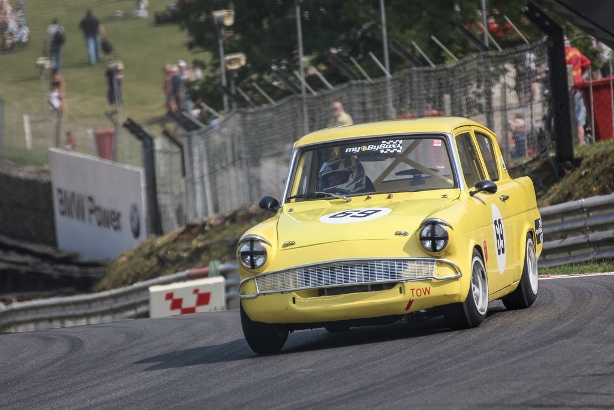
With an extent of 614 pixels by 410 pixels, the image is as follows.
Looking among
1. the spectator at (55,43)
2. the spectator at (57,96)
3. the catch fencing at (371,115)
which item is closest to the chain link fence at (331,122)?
the catch fencing at (371,115)

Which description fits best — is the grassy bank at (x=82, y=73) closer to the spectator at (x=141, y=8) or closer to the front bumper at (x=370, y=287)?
the spectator at (x=141, y=8)

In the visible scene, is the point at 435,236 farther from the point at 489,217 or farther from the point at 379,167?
the point at 379,167

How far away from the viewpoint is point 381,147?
1022 cm

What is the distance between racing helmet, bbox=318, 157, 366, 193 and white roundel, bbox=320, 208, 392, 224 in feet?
1.77

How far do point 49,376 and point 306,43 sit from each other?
56.3 ft

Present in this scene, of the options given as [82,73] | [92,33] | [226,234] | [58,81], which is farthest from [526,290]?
[92,33]

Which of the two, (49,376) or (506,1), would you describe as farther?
(506,1)

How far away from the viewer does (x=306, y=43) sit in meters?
26.4

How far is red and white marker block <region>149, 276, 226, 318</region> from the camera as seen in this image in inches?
702

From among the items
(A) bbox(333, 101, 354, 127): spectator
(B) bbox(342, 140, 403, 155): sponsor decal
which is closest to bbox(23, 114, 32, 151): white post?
(A) bbox(333, 101, 354, 127): spectator

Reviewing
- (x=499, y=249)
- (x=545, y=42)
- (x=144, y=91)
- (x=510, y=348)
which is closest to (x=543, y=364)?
(x=510, y=348)

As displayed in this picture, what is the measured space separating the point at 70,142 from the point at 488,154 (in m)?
22.5

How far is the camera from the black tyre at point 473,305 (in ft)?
29.9

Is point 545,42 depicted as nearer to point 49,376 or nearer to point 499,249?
point 499,249
